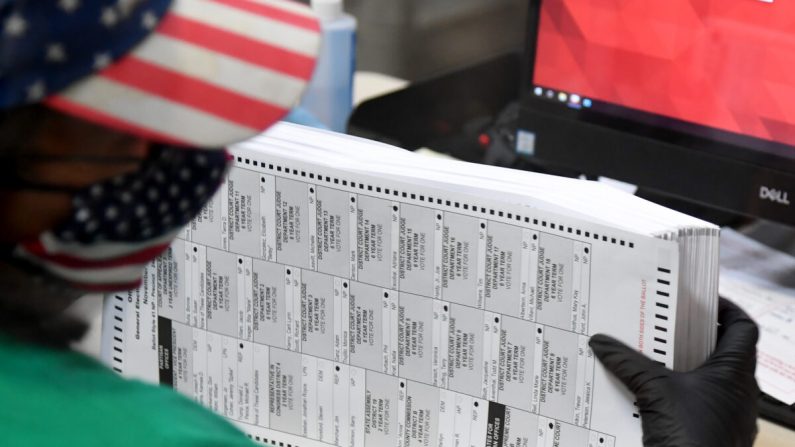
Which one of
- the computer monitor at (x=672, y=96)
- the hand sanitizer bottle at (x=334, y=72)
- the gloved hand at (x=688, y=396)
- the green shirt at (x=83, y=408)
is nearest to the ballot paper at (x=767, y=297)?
the computer monitor at (x=672, y=96)

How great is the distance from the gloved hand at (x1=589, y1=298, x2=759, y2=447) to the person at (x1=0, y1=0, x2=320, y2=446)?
0.98 ft

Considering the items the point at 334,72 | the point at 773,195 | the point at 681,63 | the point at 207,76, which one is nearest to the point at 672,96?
the point at 681,63

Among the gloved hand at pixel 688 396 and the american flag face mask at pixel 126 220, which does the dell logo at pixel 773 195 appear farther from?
the american flag face mask at pixel 126 220

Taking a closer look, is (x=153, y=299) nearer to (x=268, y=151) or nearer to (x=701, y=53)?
(x=268, y=151)

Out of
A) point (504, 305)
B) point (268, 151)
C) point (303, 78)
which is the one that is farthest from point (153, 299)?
point (303, 78)

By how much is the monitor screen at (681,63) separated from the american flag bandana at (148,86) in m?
0.60

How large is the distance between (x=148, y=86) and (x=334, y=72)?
0.81 m

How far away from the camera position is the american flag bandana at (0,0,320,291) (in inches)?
15.2

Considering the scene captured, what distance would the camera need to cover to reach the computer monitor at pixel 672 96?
96 cm

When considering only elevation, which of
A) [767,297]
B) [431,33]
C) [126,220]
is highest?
[126,220]

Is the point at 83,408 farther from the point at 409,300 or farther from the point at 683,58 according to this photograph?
the point at 683,58

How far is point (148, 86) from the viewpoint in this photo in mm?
414

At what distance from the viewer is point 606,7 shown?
1.05m

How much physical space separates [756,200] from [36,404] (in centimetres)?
78
